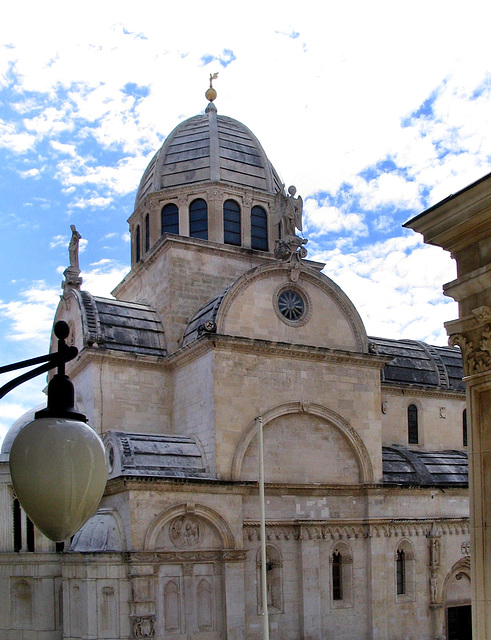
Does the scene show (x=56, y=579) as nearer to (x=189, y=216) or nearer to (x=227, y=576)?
(x=227, y=576)

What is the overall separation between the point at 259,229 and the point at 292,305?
5.39m

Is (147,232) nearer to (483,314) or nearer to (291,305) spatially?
(291,305)

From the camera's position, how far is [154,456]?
2517 centimetres

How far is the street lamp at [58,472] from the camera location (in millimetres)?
4605

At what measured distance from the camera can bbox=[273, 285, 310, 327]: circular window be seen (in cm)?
2877

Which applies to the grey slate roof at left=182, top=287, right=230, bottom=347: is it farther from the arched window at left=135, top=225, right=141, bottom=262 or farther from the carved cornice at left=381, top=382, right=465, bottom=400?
the carved cornice at left=381, top=382, right=465, bottom=400

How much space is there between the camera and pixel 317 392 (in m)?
28.6

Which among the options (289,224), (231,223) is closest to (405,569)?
(289,224)

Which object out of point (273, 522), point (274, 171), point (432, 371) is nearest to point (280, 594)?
point (273, 522)

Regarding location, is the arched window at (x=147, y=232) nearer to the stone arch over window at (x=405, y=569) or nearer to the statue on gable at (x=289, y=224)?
the statue on gable at (x=289, y=224)

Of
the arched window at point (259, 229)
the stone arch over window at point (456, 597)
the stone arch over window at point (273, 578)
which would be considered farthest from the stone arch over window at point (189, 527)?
the arched window at point (259, 229)

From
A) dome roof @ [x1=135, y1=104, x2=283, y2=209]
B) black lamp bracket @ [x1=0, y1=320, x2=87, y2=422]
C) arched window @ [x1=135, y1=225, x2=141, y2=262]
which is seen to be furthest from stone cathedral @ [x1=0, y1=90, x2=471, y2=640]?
black lamp bracket @ [x1=0, y1=320, x2=87, y2=422]

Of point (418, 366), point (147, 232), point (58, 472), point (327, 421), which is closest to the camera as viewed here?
point (58, 472)

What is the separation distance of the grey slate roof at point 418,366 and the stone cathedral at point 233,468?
67.1 inches
